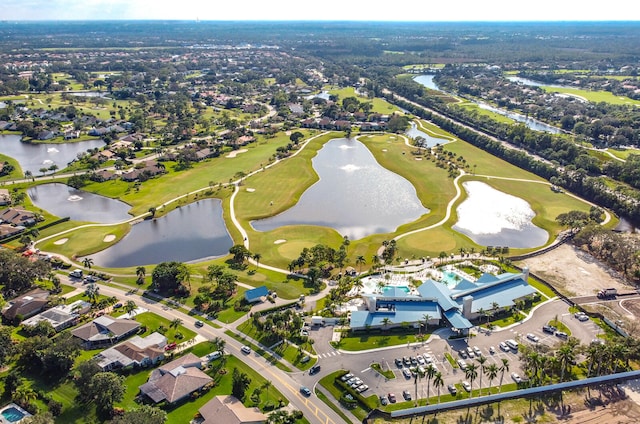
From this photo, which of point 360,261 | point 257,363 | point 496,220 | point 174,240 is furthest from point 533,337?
point 174,240

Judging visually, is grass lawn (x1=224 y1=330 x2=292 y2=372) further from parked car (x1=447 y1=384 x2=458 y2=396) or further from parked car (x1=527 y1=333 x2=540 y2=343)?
parked car (x1=527 y1=333 x2=540 y2=343)

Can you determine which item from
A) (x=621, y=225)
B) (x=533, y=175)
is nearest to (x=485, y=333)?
(x=621, y=225)

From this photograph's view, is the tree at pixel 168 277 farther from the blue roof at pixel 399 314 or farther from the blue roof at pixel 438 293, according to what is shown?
the blue roof at pixel 438 293

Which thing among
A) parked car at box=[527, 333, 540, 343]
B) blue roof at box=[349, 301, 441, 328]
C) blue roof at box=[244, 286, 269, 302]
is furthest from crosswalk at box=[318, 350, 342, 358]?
parked car at box=[527, 333, 540, 343]

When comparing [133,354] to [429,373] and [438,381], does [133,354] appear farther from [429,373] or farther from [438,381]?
[438,381]

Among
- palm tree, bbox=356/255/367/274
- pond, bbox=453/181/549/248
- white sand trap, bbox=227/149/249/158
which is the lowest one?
pond, bbox=453/181/549/248
